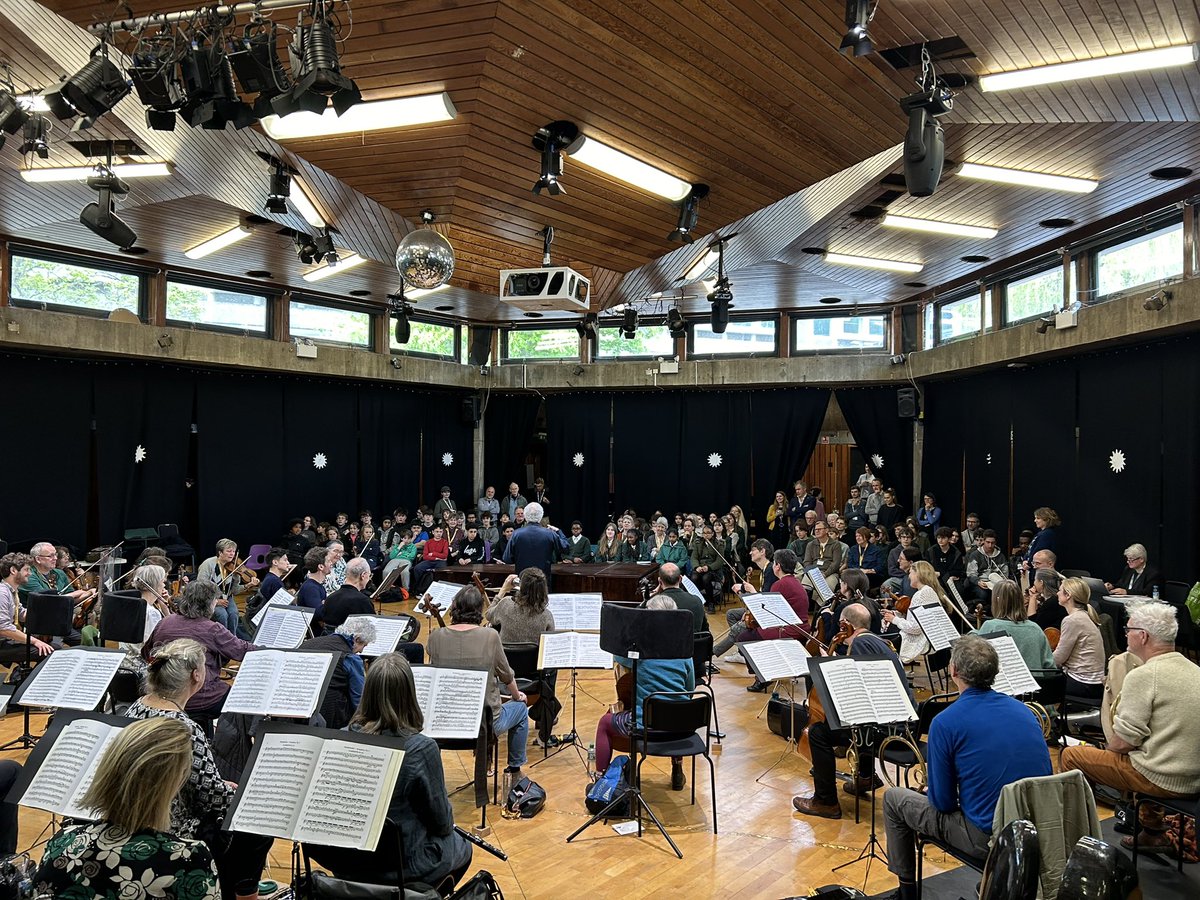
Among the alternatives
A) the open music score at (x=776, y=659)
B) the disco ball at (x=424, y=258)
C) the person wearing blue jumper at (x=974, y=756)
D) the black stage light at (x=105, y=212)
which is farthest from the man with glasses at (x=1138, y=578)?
the black stage light at (x=105, y=212)

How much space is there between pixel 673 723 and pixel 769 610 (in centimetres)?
221

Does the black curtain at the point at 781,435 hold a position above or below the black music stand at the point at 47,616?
above

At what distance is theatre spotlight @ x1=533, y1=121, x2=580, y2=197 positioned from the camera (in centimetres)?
518

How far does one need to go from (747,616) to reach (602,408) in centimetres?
899

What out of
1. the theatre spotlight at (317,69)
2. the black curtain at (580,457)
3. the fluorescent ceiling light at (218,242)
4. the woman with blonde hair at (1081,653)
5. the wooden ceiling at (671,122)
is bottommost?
the woman with blonde hair at (1081,653)

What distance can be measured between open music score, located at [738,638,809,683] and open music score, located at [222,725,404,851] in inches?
116

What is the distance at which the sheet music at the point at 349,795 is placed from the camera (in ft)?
8.66

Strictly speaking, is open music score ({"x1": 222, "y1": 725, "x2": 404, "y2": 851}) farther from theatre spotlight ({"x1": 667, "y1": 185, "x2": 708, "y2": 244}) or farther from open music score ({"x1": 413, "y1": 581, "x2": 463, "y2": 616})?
theatre spotlight ({"x1": 667, "y1": 185, "x2": 708, "y2": 244})

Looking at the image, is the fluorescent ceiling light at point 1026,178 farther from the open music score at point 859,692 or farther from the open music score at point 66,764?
the open music score at point 66,764

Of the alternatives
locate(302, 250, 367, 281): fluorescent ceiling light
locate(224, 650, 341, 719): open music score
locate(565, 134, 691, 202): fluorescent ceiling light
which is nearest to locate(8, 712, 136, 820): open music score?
locate(224, 650, 341, 719): open music score

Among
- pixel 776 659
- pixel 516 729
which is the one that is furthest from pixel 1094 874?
pixel 516 729

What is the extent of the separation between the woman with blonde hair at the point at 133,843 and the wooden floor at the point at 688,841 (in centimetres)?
A: 200

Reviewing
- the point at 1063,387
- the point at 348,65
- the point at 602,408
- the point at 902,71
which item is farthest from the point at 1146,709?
the point at 602,408

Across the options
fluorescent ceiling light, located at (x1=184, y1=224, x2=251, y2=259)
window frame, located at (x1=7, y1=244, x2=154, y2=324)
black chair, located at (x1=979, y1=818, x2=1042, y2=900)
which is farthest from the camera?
window frame, located at (x1=7, y1=244, x2=154, y2=324)
